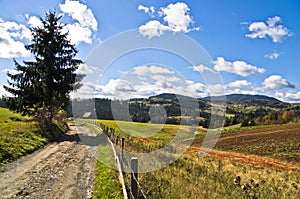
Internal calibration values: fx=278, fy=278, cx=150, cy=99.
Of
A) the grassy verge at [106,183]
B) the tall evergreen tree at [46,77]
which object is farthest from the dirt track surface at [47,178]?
the tall evergreen tree at [46,77]

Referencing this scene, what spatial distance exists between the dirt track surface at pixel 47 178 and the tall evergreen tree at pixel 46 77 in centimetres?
1430

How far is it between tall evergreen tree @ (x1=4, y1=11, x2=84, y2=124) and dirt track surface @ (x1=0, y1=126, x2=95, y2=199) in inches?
563

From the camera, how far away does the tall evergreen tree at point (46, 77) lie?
2700 cm

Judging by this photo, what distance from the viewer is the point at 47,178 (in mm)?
9742

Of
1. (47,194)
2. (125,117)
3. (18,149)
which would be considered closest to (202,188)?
(47,194)

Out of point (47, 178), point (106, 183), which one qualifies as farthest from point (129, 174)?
point (47, 178)

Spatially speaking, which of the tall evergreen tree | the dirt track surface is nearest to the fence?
the dirt track surface

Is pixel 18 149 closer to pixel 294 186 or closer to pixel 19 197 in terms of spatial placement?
pixel 19 197

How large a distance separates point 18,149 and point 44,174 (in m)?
5.08

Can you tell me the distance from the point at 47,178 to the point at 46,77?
748 inches

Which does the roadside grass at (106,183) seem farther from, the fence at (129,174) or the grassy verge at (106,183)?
the fence at (129,174)

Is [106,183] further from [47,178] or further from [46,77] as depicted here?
[46,77]

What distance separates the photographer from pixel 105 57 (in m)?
14.3

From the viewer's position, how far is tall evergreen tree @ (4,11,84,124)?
2700cm
